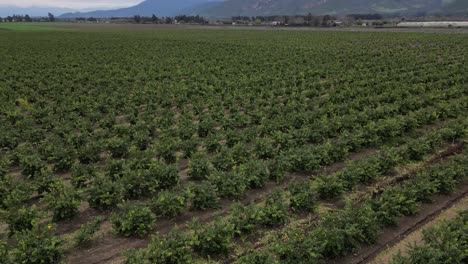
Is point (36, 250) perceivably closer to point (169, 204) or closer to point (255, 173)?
→ point (169, 204)

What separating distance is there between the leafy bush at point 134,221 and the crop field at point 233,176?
29mm

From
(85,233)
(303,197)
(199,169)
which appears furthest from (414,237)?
(85,233)

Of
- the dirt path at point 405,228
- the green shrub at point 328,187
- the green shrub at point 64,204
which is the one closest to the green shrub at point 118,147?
the green shrub at point 64,204

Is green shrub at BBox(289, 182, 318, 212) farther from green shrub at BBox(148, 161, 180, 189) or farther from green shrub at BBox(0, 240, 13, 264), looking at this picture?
green shrub at BBox(0, 240, 13, 264)

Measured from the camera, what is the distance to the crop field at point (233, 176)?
6.76 m

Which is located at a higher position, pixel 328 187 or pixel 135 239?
pixel 328 187

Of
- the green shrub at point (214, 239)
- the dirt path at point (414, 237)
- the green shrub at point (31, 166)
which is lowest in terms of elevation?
the dirt path at point (414, 237)

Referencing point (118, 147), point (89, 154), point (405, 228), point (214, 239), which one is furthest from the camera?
point (118, 147)

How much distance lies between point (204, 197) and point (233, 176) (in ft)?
3.63

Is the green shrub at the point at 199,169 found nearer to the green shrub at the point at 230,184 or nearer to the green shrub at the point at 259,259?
the green shrub at the point at 230,184

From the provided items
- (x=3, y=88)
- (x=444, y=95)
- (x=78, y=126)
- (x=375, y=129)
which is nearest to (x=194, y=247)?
(x=375, y=129)

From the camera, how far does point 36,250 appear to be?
6148 mm

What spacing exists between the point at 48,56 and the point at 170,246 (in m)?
37.6

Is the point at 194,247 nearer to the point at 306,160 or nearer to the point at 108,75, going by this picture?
the point at 306,160
